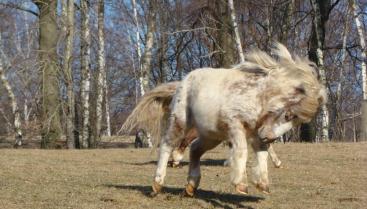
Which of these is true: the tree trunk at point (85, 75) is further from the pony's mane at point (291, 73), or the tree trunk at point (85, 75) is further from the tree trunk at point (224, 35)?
the pony's mane at point (291, 73)

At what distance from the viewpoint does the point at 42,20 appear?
26109 millimetres

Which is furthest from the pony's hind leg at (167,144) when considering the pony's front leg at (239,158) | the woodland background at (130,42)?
the woodland background at (130,42)

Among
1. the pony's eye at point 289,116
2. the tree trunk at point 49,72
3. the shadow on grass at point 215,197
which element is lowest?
the shadow on grass at point 215,197

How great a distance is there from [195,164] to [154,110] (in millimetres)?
1165

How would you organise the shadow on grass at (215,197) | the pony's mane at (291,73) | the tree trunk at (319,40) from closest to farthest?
1. the pony's mane at (291,73)
2. the shadow on grass at (215,197)
3. the tree trunk at (319,40)

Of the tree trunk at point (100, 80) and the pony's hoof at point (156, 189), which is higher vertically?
the tree trunk at point (100, 80)

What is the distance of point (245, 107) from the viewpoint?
7566 mm

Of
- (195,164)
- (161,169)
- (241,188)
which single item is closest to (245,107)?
(241,188)

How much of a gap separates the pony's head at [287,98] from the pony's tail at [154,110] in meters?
1.87

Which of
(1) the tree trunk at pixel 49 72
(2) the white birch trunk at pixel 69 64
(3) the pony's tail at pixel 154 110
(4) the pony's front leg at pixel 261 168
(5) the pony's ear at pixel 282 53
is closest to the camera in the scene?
(4) the pony's front leg at pixel 261 168

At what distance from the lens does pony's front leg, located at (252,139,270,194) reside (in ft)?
25.5

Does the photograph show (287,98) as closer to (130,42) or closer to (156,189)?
(156,189)

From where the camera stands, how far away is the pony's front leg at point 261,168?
25.5 feet

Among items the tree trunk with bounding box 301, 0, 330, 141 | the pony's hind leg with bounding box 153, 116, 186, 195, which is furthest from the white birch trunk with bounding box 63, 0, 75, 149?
the pony's hind leg with bounding box 153, 116, 186, 195
